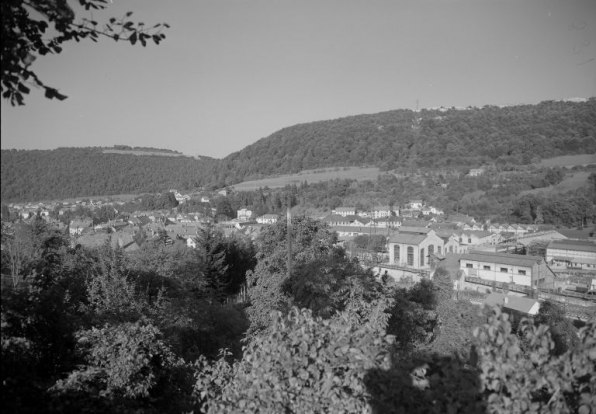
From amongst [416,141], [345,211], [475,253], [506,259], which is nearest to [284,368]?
[506,259]

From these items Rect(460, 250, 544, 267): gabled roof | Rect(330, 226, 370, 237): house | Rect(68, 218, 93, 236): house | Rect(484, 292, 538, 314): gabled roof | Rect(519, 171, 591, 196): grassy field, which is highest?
Rect(519, 171, 591, 196): grassy field

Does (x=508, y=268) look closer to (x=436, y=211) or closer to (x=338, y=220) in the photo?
(x=338, y=220)

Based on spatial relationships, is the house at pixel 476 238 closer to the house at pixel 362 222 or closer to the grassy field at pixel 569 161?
the house at pixel 362 222

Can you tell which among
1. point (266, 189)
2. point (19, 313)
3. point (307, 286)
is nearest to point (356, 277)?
point (307, 286)

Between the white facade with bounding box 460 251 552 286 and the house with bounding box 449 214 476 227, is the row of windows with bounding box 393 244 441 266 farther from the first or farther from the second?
the house with bounding box 449 214 476 227

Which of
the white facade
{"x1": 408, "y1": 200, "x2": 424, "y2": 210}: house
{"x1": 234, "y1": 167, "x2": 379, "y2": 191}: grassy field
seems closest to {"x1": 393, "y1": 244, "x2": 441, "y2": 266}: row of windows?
the white facade
